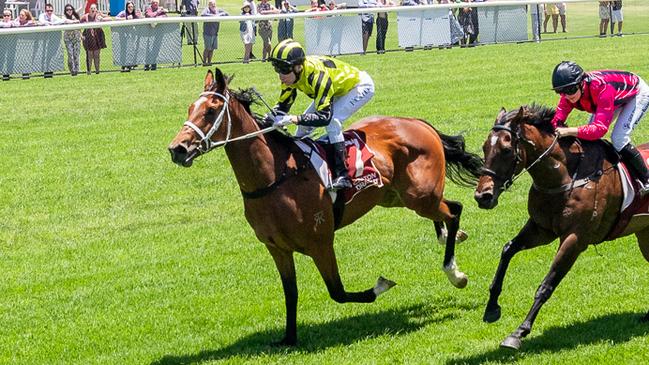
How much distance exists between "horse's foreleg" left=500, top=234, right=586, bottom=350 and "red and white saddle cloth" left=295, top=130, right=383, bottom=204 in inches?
70.6

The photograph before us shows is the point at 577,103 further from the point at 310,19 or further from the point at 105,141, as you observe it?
the point at 310,19

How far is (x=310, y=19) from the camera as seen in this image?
26.5 m

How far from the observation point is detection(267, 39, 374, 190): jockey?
859 cm

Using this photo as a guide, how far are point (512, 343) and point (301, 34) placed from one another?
2043 centimetres

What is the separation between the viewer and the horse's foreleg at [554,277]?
7984mm

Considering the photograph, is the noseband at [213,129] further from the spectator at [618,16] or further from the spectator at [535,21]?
the spectator at [618,16]

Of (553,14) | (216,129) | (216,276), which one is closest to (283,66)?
(216,129)

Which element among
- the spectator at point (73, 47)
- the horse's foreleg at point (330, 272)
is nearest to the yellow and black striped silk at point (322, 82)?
the horse's foreleg at point (330, 272)

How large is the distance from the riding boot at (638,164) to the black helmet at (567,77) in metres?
0.72

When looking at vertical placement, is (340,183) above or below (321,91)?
below

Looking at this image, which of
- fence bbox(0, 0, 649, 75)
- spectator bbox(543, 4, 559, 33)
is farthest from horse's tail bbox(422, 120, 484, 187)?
spectator bbox(543, 4, 559, 33)

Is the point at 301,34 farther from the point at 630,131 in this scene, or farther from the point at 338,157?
the point at 630,131

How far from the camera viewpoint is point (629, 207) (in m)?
8.58

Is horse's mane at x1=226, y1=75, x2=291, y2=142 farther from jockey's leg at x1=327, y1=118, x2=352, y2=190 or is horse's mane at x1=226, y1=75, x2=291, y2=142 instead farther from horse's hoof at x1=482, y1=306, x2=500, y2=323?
horse's hoof at x1=482, y1=306, x2=500, y2=323
